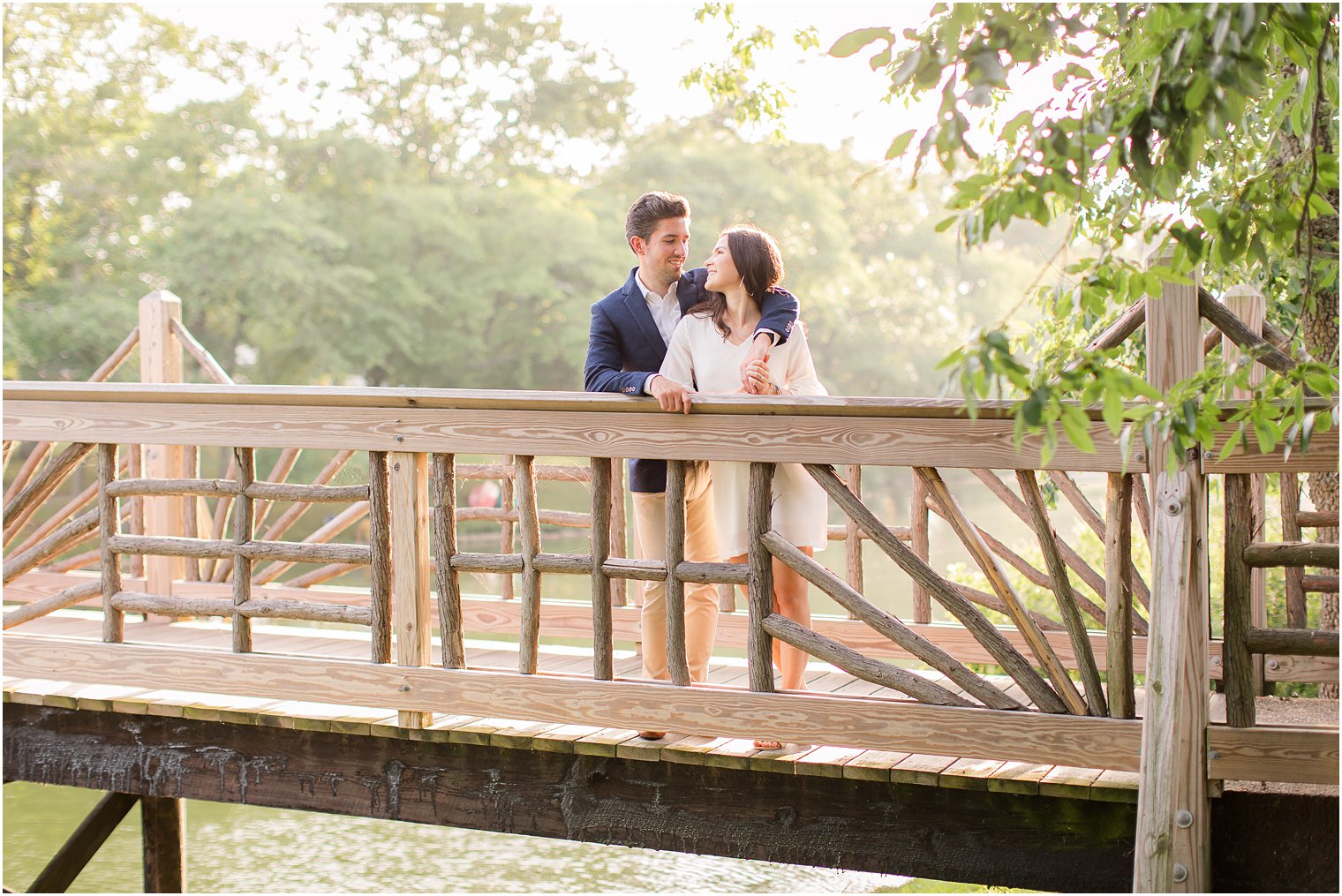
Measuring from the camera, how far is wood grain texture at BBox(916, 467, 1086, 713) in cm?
328

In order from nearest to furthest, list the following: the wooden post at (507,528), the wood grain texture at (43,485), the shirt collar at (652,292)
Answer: the shirt collar at (652,292)
the wood grain texture at (43,485)
the wooden post at (507,528)

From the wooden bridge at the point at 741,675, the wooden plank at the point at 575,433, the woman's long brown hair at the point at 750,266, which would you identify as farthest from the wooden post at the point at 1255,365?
the woman's long brown hair at the point at 750,266

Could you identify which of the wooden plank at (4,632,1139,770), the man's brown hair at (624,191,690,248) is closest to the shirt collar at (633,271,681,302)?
the man's brown hair at (624,191,690,248)

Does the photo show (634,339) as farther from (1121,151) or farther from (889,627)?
(1121,151)

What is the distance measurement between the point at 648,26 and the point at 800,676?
29.2 m

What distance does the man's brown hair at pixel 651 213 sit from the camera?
3785mm

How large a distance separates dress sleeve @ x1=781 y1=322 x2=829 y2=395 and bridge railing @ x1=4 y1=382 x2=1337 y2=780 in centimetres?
28

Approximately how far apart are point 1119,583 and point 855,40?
1.67 metres

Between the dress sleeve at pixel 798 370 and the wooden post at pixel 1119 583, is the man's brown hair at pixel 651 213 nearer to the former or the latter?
the dress sleeve at pixel 798 370

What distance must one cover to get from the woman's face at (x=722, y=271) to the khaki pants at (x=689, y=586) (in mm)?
526

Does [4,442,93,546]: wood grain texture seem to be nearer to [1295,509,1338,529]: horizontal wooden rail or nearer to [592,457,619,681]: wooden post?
[592,457,619,681]: wooden post

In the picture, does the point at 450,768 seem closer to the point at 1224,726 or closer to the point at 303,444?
the point at 303,444

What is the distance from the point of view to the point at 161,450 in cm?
602

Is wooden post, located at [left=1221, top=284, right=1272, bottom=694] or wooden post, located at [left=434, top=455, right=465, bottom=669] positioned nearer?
wooden post, located at [left=434, top=455, right=465, bottom=669]
